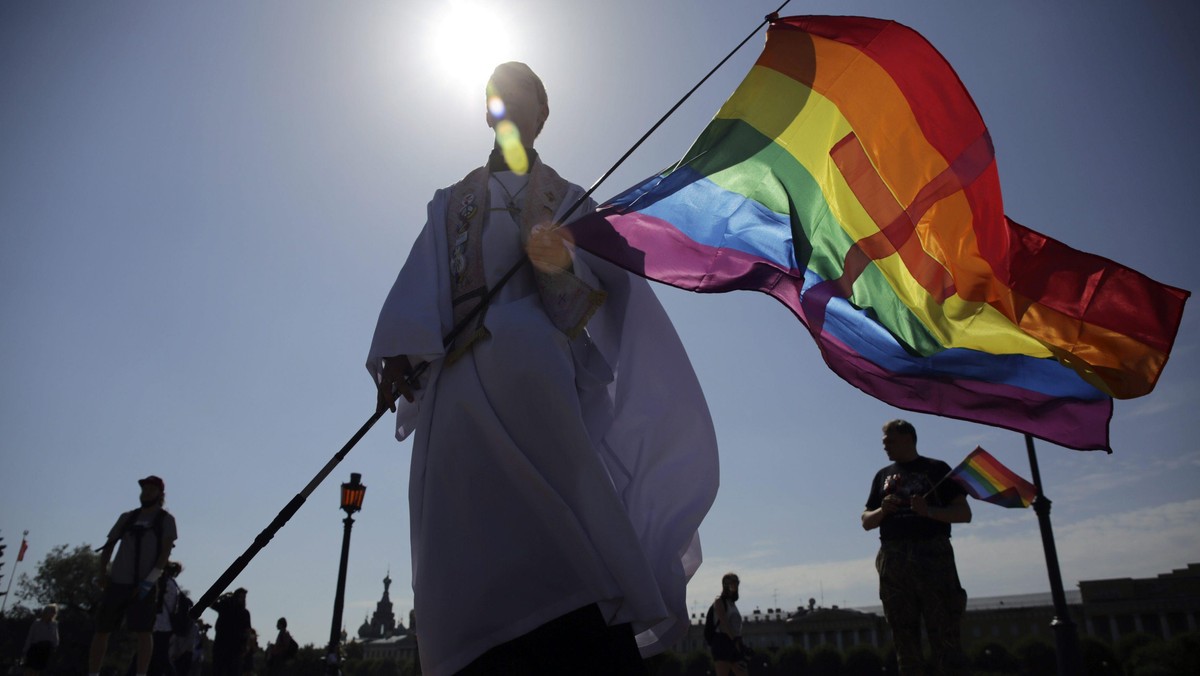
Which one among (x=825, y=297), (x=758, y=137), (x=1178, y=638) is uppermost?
(x=758, y=137)

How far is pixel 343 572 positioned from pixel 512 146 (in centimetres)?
1077

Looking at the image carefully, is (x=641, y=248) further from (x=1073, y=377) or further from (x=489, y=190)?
(x=1073, y=377)

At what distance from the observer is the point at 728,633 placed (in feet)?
32.0

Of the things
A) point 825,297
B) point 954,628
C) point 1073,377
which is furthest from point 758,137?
point 954,628

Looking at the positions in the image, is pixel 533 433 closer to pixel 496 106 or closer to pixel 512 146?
pixel 512 146

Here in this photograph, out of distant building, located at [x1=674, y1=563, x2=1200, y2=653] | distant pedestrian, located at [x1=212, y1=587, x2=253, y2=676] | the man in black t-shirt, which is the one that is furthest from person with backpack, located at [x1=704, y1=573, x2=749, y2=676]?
distant building, located at [x1=674, y1=563, x2=1200, y2=653]

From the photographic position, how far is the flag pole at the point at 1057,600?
7.05 meters

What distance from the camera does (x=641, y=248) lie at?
2805mm

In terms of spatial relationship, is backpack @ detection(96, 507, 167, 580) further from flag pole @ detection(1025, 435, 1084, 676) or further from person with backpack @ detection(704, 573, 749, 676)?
flag pole @ detection(1025, 435, 1084, 676)

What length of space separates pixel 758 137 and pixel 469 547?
2.21 m

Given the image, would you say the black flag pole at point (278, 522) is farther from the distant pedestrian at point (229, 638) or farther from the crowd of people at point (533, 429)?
the distant pedestrian at point (229, 638)

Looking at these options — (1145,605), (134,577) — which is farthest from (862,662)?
(134,577)

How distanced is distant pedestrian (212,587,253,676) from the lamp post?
1.91 meters

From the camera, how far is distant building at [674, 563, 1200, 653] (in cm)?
6925
